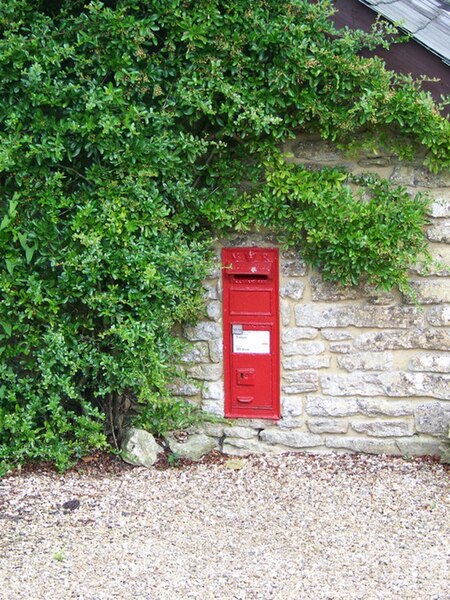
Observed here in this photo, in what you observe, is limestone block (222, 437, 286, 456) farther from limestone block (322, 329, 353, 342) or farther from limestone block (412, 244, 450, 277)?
limestone block (412, 244, 450, 277)

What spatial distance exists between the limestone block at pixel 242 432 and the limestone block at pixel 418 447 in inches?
Answer: 37.6

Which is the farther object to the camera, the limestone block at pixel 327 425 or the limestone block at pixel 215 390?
the limestone block at pixel 215 390

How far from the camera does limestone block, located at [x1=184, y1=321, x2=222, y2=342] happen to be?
584 cm

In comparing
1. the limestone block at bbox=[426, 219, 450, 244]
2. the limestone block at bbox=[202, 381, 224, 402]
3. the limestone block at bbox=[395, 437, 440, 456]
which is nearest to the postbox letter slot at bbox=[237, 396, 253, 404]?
the limestone block at bbox=[202, 381, 224, 402]

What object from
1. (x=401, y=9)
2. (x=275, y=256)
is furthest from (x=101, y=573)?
(x=401, y=9)

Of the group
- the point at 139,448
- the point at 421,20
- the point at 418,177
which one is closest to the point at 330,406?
the point at 139,448

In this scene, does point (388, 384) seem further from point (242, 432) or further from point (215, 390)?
point (215, 390)

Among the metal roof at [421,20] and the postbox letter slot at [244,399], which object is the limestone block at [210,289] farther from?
the metal roof at [421,20]

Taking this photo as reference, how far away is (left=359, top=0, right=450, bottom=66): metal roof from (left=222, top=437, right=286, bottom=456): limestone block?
2675 mm

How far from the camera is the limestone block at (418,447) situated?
225 inches

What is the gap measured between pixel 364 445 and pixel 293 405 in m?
0.53

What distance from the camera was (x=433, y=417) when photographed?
568cm

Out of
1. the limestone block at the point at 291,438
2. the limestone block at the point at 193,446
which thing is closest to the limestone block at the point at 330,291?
the limestone block at the point at 291,438

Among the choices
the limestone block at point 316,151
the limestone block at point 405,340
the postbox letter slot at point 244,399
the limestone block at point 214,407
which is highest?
the limestone block at point 316,151
